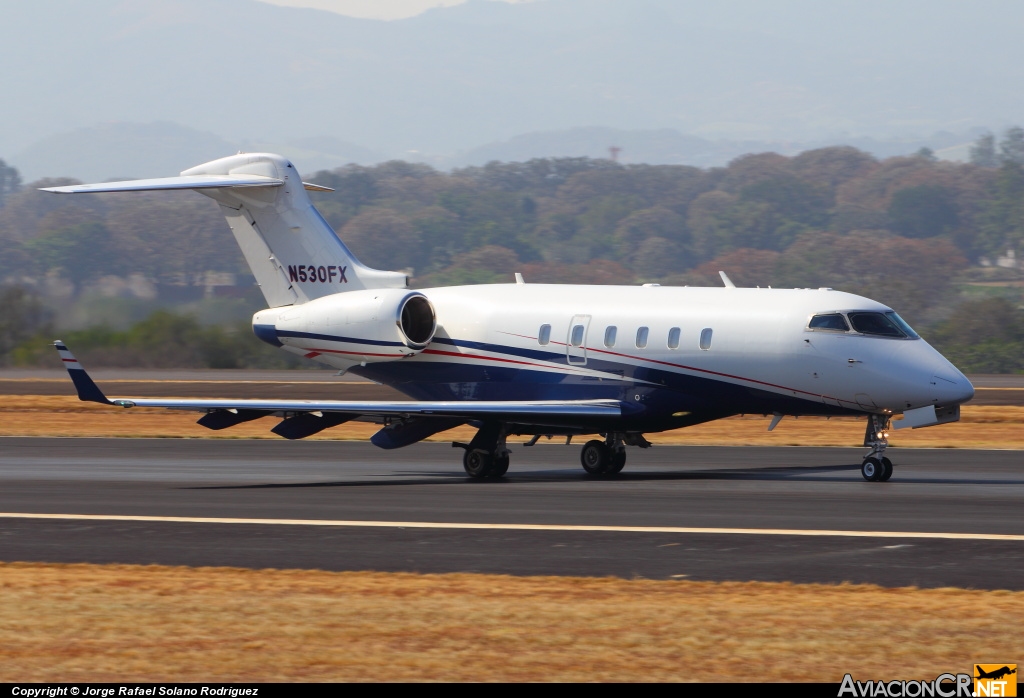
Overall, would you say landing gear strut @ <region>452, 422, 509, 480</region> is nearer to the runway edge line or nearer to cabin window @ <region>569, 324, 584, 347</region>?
cabin window @ <region>569, 324, 584, 347</region>

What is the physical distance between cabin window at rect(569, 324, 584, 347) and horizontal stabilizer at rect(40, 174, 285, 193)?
22.4 ft

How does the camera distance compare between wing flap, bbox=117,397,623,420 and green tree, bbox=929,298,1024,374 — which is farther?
green tree, bbox=929,298,1024,374

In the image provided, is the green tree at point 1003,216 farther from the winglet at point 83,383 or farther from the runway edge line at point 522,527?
the runway edge line at point 522,527

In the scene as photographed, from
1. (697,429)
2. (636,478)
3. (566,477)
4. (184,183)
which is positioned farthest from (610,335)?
(697,429)

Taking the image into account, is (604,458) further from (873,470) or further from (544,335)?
(873,470)

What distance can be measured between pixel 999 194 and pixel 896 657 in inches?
5996

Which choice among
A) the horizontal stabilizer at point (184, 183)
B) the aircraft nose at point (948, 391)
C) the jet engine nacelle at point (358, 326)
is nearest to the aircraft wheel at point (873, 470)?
the aircraft nose at point (948, 391)

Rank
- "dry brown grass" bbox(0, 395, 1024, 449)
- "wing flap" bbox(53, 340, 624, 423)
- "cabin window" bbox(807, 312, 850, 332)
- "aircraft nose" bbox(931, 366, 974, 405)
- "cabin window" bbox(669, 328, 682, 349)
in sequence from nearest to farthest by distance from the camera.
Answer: "aircraft nose" bbox(931, 366, 974, 405) → "wing flap" bbox(53, 340, 624, 423) → "cabin window" bbox(807, 312, 850, 332) → "cabin window" bbox(669, 328, 682, 349) → "dry brown grass" bbox(0, 395, 1024, 449)

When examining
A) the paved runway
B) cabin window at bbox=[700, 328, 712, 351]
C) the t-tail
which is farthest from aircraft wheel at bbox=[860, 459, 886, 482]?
the t-tail

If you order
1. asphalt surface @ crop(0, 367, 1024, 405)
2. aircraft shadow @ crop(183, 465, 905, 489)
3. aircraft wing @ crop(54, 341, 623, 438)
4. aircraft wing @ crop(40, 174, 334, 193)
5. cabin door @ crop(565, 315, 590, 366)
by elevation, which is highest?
aircraft wing @ crop(40, 174, 334, 193)

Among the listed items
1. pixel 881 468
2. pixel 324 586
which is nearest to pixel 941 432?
pixel 881 468

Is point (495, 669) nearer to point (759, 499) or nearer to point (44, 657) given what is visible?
point (44, 657)

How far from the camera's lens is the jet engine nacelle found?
26.0 metres

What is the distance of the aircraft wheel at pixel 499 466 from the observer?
24.5 m
